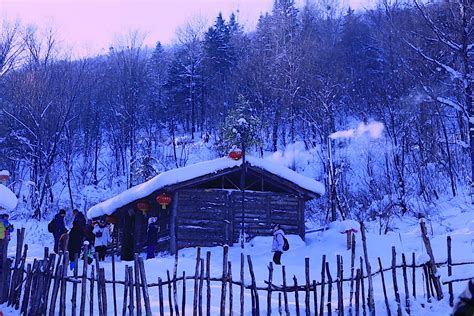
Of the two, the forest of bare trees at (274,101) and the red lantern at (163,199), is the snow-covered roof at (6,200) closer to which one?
the red lantern at (163,199)

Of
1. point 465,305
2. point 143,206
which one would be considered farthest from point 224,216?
point 465,305

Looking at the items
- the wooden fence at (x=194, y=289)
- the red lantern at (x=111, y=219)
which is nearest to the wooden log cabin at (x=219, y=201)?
the red lantern at (x=111, y=219)

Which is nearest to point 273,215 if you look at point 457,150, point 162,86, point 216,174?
point 216,174

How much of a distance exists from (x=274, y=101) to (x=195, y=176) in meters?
21.5

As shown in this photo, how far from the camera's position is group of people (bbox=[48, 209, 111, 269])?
14.8 m

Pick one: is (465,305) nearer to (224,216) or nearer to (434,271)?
(434,271)

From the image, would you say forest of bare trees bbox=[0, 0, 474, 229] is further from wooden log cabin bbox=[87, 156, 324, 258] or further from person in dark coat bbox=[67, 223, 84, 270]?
person in dark coat bbox=[67, 223, 84, 270]

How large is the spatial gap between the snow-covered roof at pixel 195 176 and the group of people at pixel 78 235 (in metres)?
1.71

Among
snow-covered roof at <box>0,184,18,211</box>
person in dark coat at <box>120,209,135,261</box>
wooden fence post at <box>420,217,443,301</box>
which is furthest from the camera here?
person in dark coat at <box>120,209,135,261</box>

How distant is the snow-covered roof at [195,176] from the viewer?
18203 millimetres

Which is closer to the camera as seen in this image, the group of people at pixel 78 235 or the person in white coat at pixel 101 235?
the group of people at pixel 78 235

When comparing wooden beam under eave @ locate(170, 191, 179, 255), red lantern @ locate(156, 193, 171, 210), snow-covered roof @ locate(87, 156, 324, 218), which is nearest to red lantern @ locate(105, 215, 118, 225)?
snow-covered roof @ locate(87, 156, 324, 218)

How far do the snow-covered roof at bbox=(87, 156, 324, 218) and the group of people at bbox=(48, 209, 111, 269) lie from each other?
1710 millimetres

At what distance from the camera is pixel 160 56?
195ft
